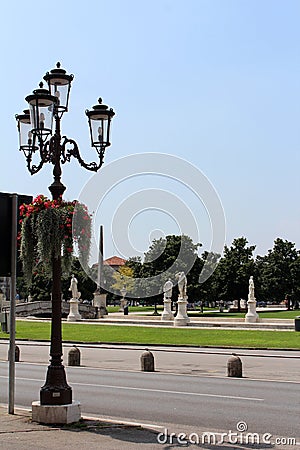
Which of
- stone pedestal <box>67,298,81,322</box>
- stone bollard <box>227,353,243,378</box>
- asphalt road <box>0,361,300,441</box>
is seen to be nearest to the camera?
asphalt road <box>0,361,300,441</box>

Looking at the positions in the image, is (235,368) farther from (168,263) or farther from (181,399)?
(168,263)

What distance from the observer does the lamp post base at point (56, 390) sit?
36.2ft

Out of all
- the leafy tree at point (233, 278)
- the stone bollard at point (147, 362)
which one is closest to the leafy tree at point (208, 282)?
the leafy tree at point (233, 278)

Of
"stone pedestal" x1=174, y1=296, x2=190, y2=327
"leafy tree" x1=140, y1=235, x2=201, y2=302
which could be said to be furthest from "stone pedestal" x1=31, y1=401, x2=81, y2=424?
"leafy tree" x1=140, y1=235, x2=201, y2=302

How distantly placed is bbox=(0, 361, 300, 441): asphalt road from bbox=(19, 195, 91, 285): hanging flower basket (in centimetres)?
316

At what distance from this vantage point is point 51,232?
11555 mm

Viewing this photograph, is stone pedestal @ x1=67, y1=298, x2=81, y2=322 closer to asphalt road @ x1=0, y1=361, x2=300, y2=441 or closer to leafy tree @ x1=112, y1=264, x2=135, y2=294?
leafy tree @ x1=112, y1=264, x2=135, y2=294

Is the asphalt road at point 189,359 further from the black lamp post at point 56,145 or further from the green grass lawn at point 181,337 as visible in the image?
the black lamp post at point 56,145

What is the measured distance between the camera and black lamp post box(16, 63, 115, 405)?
439 inches

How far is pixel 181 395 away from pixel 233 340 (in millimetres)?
20938

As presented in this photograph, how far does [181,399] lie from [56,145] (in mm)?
6526

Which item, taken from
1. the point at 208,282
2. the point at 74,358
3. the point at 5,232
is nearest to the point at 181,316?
the point at 74,358

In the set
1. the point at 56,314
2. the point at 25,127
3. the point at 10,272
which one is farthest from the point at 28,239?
the point at 25,127

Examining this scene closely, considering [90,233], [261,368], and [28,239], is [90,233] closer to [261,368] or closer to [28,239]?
[28,239]
